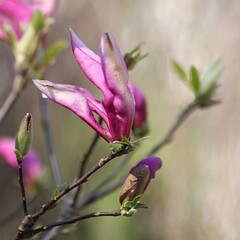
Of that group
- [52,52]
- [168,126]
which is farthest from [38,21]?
[168,126]

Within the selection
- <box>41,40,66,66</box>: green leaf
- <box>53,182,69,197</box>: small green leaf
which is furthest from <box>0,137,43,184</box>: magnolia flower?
<box>53,182,69,197</box>: small green leaf

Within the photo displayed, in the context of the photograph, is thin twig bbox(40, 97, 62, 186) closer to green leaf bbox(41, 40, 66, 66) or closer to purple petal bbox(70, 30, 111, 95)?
green leaf bbox(41, 40, 66, 66)

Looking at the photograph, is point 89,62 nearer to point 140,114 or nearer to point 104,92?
point 104,92

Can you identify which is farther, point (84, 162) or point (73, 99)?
point (84, 162)

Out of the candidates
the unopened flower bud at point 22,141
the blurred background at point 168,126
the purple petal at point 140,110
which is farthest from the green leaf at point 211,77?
the blurred background at point 168,126

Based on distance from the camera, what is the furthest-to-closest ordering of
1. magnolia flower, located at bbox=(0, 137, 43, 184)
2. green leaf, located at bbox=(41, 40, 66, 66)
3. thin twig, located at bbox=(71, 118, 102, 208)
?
1. magnolia flower, located at bbox=(0, 137, 43, 184)
2. green leaf, located at bbox=(41, 40, 66, 66)
3. thin twig, located at bbox=(71, 118, 102, 208)

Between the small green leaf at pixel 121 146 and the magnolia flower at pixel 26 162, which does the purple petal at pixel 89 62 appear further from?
the magnolia flower at pixel 26 162
